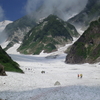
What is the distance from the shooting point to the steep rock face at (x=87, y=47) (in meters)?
113

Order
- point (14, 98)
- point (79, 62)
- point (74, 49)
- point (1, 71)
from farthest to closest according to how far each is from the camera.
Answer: point (74, 49), point (79, 62), point (1, 71), point (14, 98)

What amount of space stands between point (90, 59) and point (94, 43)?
19962 mm

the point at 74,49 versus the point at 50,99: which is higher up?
the point at 74,49

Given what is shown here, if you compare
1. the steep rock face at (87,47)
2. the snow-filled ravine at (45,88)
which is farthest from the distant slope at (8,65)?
the steep rock face at (87,47)

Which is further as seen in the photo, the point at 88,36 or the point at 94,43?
the point at 88,36

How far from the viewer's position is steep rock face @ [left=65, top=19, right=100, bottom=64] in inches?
4451

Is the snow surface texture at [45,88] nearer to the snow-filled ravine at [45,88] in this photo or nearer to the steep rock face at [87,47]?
the snow-filled ravine at [45,88]

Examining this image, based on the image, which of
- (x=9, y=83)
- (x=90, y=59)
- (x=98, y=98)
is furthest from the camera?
(x=90, y=59)

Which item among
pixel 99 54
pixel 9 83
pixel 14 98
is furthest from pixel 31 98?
pixel 99 54

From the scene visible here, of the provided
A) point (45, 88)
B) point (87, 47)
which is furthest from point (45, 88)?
point (87, 47)

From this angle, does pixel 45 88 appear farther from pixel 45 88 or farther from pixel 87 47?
pixel 87 47

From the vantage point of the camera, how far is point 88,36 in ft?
437

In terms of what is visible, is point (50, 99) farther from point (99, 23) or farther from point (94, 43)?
point (99, 23)

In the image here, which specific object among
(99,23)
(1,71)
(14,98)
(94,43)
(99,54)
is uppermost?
(99,23)
